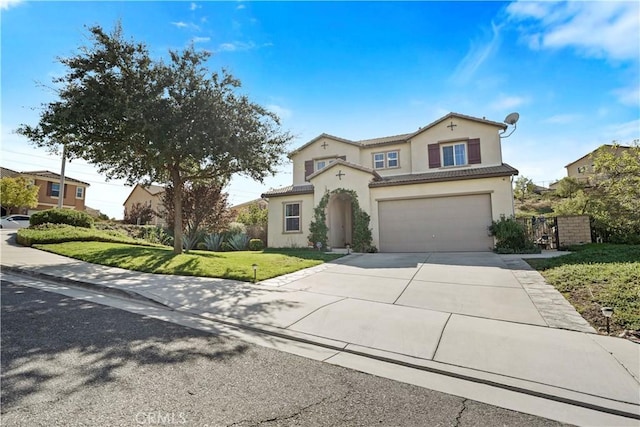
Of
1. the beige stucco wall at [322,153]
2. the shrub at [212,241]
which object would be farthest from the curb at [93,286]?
the beige stucco wall at [322,153]

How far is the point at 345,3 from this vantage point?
29.0ft

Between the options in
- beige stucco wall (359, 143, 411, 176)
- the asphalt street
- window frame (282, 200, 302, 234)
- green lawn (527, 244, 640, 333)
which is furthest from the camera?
beige stucco wall (359, 143, 411, 176)

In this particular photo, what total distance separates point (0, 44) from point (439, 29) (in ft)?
41.9

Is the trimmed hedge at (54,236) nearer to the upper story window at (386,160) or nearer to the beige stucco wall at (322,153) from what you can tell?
the beige stucco wall at (322,153)

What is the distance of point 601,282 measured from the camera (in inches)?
257

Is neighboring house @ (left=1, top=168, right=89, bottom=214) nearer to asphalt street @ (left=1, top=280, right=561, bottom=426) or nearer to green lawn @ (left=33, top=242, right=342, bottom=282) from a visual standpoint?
green lawn @ (left=33, top=242, right=342, bottom=282)

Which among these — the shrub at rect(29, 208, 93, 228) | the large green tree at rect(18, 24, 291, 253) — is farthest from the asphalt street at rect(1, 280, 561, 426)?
the shrub at rect(29, 208, 93, 228)

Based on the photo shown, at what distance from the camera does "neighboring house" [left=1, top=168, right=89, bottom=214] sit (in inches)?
1308

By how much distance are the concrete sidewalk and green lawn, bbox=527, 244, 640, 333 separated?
37cm

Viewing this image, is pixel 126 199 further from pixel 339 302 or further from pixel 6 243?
pixel 339 302

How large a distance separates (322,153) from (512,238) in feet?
39.2

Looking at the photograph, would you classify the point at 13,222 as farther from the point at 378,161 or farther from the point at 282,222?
the point at 378,161

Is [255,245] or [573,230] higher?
[573,230]

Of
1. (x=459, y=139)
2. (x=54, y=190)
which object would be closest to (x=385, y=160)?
(x=459, y=139)
